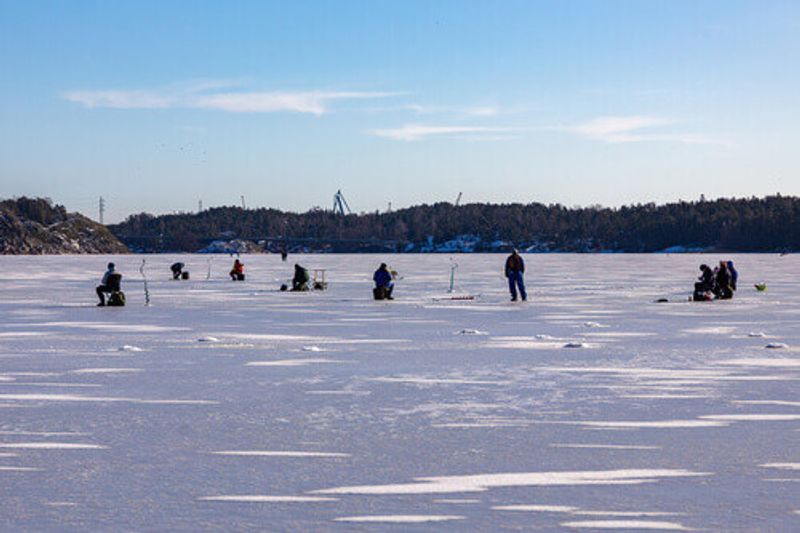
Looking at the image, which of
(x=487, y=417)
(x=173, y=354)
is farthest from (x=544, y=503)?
(x=173, y=354)

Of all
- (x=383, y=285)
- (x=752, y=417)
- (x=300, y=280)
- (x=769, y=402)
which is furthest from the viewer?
(x=300, y=280)

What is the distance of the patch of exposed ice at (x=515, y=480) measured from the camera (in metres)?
7.22

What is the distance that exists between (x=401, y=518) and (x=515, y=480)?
1.34m

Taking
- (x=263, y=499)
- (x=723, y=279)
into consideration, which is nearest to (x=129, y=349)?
(x=263, y=499)

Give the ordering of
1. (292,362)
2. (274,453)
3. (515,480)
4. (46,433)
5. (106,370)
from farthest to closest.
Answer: (292,362) → (106,370) → (46,433) → (274,453) → (515,480)

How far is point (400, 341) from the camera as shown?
1925 cm

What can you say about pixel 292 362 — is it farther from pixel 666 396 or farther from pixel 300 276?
pixel 300 276

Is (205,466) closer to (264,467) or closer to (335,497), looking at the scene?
(264,467)

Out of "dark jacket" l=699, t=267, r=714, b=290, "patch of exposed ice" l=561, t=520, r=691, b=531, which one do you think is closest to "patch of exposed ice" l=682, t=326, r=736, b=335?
"dark jacket" l=699, t=267, r=714, b=290

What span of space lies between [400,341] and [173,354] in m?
4.31

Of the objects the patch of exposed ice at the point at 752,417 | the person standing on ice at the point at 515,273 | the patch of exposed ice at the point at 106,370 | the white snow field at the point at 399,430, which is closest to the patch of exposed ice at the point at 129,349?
the white snow field at the point at 399,430

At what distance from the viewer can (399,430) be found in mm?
9648

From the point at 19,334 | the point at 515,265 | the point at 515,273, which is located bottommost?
the point at 19,334

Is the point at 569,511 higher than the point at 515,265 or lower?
lower
